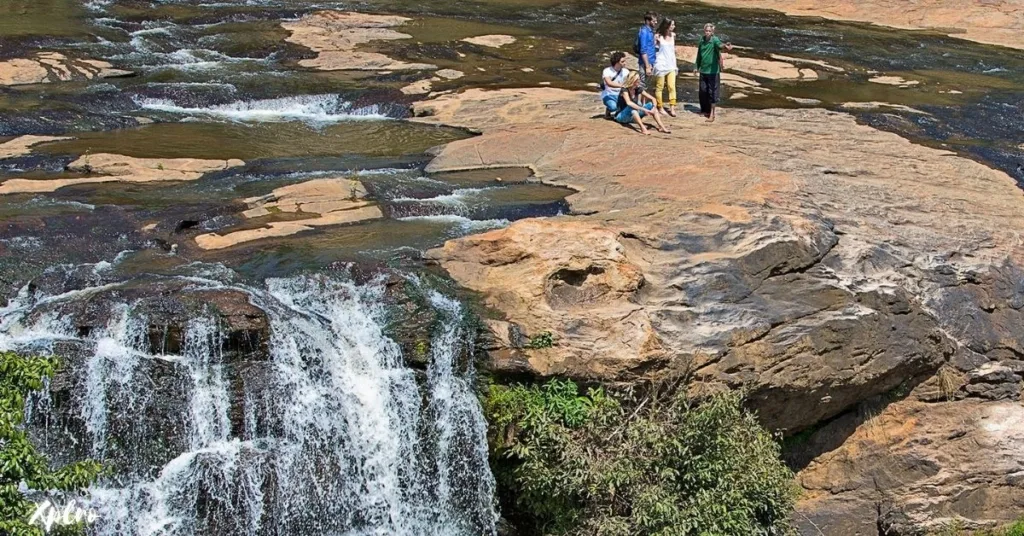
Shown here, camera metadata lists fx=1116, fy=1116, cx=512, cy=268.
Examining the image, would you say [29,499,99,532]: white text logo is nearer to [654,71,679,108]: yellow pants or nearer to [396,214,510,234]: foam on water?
[396,214,510,234]: foam on water

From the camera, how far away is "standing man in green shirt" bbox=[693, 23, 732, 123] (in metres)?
15.6

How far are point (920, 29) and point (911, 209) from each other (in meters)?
18.0

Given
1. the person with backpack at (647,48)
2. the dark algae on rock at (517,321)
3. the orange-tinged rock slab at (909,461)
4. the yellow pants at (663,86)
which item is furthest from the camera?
the person with backpack at (647,48)

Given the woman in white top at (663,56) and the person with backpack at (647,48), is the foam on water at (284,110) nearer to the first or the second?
the person with backpack at (647,48)

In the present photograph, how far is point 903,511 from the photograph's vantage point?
38.8ft

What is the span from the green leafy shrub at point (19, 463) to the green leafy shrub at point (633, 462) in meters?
3.88

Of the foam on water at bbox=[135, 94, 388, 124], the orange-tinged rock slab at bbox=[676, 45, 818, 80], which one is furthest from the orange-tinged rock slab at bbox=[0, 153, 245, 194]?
the orange-tinged rock slab at bbox=[676, 45, 818, 80]

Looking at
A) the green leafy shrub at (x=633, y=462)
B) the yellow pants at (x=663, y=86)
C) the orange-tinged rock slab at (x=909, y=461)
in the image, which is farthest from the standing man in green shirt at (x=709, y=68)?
the green leafy shrub at (x=633, y=462)

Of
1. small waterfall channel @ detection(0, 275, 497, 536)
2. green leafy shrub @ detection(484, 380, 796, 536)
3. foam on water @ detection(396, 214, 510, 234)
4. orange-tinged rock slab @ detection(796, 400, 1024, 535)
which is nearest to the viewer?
small waterfall channel @ detection(0, 275, 497, 536)

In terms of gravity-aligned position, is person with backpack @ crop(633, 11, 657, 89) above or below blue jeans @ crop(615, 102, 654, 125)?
above

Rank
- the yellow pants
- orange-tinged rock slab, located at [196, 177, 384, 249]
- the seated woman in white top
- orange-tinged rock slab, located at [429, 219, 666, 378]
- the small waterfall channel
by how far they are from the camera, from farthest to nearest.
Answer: the yellow pants < the seated woman in white top < orange-tinged rock slab, located at [196, 177, 384, 249] < orange-tinged rock slab, located at [429, 219, 666, 378] < the small waterfall channel

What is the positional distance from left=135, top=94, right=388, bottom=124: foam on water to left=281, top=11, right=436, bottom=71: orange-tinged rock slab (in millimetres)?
2224

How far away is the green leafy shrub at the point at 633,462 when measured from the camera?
9477 millimetres

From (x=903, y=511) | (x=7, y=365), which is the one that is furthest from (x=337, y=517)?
(x=903, y=511)
